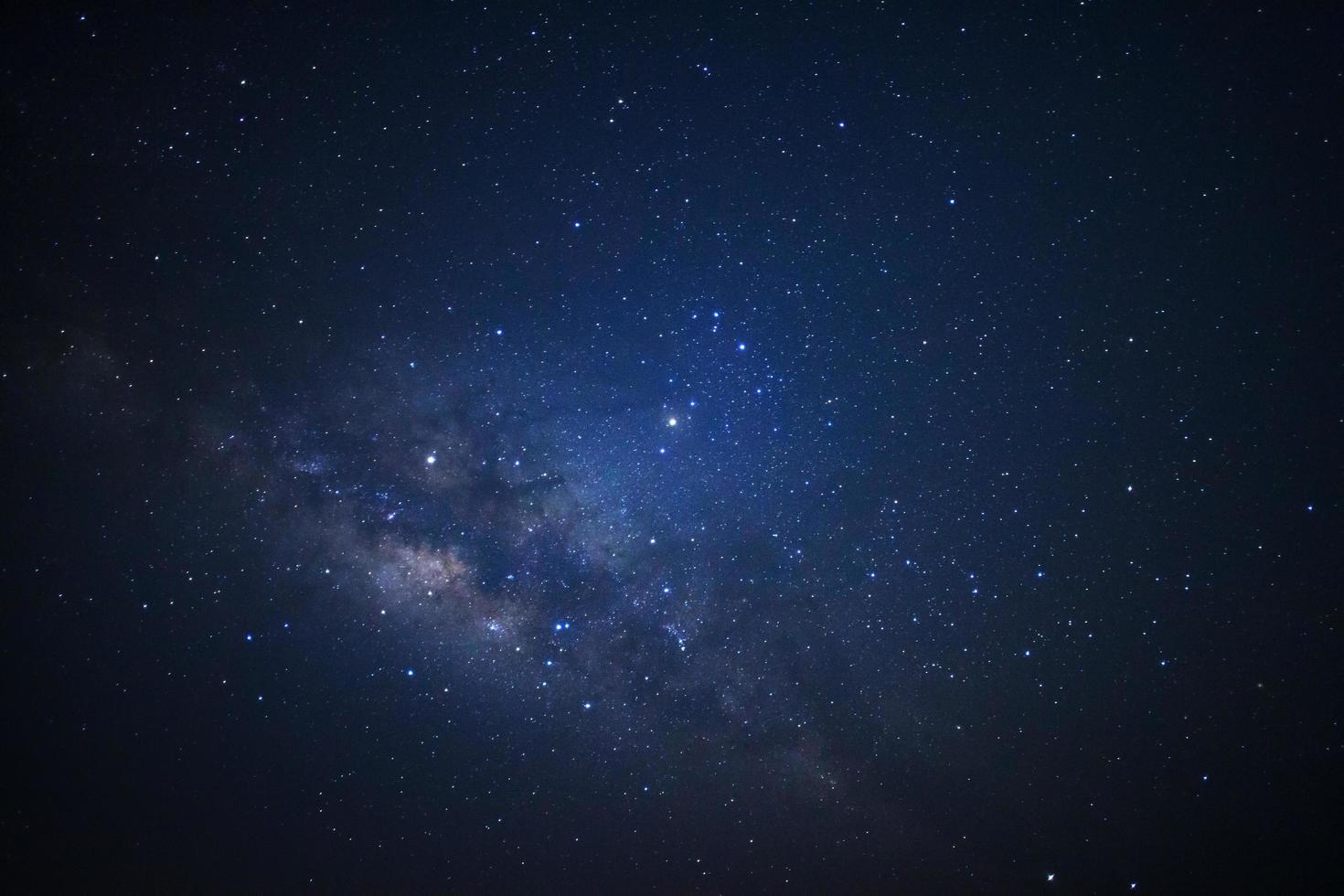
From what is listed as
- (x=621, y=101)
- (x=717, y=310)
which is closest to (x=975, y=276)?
(x=717, y=310)

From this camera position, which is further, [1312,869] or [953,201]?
[1312,869]

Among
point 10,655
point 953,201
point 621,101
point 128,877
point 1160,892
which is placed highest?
point 621,101

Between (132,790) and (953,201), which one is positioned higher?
(953,201)

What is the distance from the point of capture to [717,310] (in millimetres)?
5367

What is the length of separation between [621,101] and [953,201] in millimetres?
2913

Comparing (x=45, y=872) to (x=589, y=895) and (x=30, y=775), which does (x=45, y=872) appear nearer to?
(x=30, y=775)

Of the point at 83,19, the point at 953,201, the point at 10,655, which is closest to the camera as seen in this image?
the point at 83,19

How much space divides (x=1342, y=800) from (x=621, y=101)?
34.9 feet

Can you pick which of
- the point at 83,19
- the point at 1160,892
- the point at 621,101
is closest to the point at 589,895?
the point at 1160,892

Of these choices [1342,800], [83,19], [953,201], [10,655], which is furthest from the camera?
[1342,800]

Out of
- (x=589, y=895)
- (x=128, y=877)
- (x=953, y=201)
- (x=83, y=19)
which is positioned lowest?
(x=589, y=895)

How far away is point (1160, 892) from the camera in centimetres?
720

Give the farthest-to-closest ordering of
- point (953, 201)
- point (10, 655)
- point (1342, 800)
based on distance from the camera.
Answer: point (1342, 800)
point (10, 655)
point (953, 201)

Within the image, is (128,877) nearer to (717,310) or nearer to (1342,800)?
(717,310)
